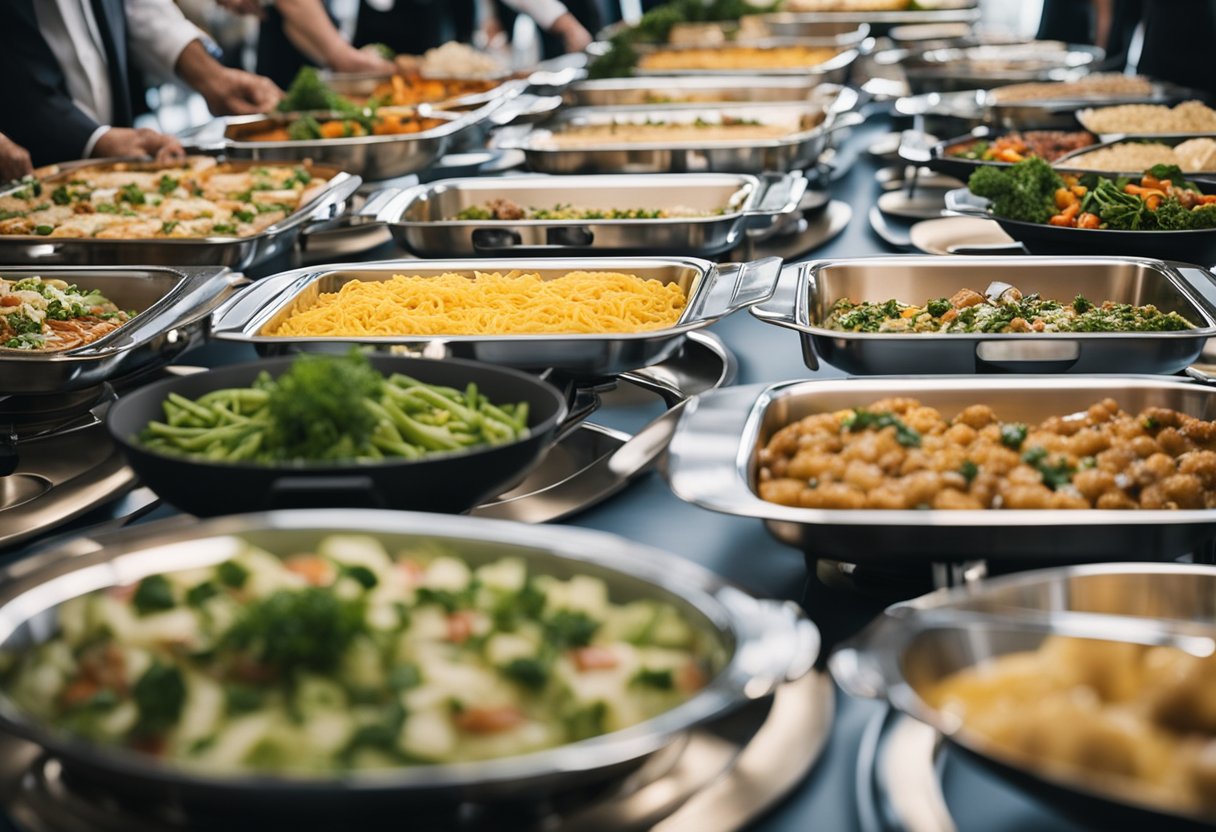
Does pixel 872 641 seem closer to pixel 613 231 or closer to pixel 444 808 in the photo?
pixel 444 808

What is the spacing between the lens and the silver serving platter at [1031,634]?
0.91 meters

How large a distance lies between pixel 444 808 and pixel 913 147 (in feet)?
8.90

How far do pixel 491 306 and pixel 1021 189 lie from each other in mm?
1244

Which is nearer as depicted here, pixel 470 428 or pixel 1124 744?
pixel 1124 744

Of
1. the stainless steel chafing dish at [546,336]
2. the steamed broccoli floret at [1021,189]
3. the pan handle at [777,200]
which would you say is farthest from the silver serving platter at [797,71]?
the stainless steel chafing dish at [546,336]

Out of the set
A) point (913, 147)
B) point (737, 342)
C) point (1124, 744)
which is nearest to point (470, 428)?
point (1124, 744)

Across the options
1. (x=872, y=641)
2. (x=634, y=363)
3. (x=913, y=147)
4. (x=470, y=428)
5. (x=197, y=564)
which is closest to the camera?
(x=872, y=641)

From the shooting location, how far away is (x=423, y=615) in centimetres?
113

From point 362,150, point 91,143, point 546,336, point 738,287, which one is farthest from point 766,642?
point 91,143

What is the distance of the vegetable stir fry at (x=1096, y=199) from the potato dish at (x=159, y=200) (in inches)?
62.5

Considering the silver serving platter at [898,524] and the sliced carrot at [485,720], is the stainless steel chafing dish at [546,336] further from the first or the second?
the sliced carrot at [485,720]

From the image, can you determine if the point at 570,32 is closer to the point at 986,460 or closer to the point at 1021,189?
the point at 1021,189

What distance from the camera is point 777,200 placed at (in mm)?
2781

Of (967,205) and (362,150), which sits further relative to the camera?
(362,150)
